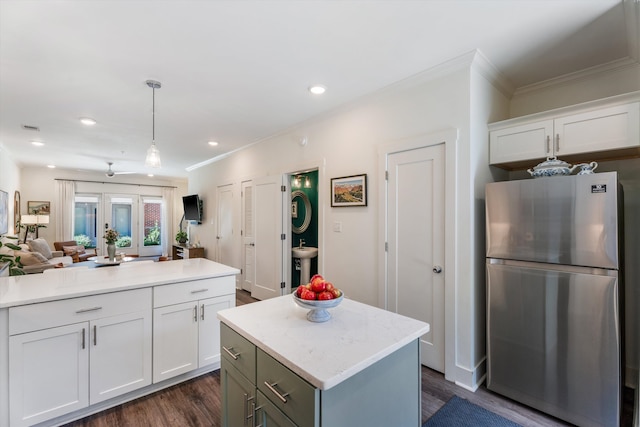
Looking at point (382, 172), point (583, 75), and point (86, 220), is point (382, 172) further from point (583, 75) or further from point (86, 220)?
point (86, 220)

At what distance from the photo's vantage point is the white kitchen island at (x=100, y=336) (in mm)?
1688

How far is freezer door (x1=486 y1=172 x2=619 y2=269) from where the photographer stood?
1.75 m

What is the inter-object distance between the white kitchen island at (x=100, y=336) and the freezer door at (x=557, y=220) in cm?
224

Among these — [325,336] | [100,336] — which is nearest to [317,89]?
[325,336]

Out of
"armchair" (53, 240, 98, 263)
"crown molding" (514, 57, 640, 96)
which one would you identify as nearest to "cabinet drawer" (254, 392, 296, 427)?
"crown molding" (514, 57, 640, 96)

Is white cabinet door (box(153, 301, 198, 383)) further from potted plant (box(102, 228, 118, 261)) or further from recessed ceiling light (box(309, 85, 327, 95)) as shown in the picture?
potted plant (box(102, 228, 118, 261))

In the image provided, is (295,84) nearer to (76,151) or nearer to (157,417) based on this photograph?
(157,417)

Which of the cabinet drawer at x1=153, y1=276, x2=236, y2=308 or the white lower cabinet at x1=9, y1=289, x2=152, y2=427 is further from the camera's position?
the cabinet drawer at x1=153, y1=276, x2=236, y2=308

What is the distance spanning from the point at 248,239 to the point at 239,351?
12.1ft

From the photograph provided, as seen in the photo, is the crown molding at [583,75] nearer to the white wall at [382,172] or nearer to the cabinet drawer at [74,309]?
the white wall at [382,172]

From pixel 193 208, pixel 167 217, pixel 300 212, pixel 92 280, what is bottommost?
pixel 92 280

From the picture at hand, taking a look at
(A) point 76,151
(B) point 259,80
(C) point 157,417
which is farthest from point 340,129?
(A) point 76,151

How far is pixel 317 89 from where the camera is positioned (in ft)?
9.12

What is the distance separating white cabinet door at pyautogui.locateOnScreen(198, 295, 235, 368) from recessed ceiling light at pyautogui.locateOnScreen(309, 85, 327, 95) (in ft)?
6.93
